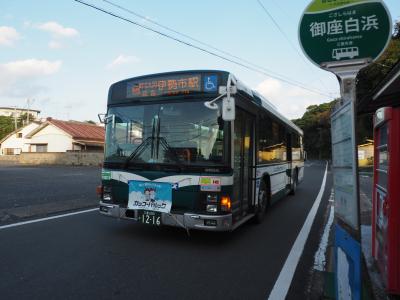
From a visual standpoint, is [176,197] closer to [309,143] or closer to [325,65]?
[325,65]

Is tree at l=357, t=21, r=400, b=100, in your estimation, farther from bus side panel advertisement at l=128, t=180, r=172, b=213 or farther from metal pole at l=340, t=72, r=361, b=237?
metal pole at l=340, t=72, r=361, b=237

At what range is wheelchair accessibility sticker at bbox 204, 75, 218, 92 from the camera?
6.45 meters

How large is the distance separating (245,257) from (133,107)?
335cm

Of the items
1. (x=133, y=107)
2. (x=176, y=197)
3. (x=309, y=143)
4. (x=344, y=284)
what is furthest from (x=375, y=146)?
(x=309, y=143)

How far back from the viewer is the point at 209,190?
245 inches

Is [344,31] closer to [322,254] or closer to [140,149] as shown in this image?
[322,254]

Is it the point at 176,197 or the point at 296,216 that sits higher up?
the point at 176,197

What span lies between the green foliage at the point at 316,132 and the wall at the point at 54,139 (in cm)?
4435

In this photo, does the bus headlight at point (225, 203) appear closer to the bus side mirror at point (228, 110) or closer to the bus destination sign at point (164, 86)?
the bus side mirror at point (228, 110)

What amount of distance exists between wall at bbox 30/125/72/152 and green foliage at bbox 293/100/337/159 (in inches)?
1746

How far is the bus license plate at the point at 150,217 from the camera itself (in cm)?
644

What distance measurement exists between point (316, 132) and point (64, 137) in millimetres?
49255

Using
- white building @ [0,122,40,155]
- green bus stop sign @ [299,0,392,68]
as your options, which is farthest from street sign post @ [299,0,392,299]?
white building @ [0,122,40,155]

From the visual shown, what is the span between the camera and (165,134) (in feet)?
21.7
